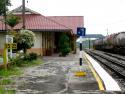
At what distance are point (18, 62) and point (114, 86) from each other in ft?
37.0

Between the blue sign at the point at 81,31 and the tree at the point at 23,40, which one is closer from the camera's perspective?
the blue sign at the point at 81,31

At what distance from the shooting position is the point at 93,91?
13.4m

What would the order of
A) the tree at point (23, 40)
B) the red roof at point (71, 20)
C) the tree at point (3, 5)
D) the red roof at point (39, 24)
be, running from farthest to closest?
the red roof at point (71, 20) < the red roof at point (39, 24) < the tree at point (23, 40) < the tree at point (3, 5)

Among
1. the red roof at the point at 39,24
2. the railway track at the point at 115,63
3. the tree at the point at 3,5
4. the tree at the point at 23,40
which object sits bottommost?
the railway track at the point at 115,63

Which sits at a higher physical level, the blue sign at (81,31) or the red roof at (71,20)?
the red roof at (71,20)

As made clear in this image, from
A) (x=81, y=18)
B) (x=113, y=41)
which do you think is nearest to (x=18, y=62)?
(x=113, y=41)

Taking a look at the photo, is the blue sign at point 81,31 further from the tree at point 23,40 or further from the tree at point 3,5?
the tree at point 23,40

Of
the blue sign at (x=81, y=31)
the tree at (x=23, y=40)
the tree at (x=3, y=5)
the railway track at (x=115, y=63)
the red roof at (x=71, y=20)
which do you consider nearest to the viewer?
the blue sign at (x=81, y=31)

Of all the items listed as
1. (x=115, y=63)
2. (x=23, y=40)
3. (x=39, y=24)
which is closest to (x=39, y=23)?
(x=39, y=24)

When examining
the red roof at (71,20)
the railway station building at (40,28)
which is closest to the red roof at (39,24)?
the railway station building at (40,28)

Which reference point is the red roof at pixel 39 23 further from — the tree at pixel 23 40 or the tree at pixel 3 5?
the tree at pixel 3 5

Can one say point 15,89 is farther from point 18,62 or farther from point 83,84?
point 18,62

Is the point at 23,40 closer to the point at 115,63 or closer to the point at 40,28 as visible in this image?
the point at 115,63

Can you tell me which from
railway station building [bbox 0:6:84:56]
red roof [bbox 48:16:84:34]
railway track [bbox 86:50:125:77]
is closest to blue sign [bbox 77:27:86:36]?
railway track [bbox 86:50:125:77]
